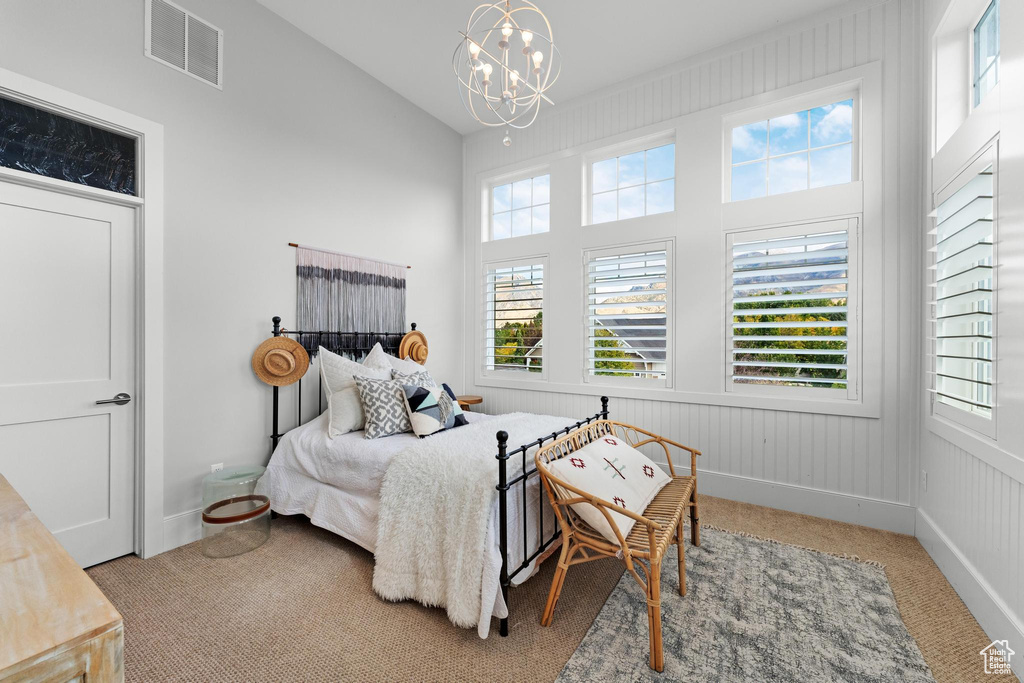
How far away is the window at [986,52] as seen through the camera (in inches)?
81.4

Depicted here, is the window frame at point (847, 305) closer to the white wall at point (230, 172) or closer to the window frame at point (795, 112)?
the window frame at point (795, 112)

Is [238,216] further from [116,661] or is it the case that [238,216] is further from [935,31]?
[935,31]

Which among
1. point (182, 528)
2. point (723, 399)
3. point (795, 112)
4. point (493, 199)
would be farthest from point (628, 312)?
point (182, 528)

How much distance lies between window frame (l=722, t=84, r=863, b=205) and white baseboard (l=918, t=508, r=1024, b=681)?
215 cm

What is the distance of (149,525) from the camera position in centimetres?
246

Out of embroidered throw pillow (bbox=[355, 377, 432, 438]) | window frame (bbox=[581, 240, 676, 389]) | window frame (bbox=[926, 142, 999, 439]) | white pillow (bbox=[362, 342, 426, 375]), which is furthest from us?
window frame (bbox=[581, 240, 676, 389])

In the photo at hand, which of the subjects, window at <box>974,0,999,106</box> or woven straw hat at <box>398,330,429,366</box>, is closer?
window at <box>974,0,999,106</box>

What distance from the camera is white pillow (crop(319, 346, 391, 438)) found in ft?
9.11

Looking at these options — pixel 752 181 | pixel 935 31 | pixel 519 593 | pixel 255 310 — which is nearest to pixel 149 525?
pixel 255 310

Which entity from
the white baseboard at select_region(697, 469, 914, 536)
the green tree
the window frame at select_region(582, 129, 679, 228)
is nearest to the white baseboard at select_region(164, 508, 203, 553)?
the green tree

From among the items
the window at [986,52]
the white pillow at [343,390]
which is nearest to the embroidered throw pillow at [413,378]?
the white pillow at [343,390]

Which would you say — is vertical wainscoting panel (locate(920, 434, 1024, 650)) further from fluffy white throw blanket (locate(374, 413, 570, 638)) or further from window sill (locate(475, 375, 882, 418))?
fluffy white throw blanket (locate(374, 413, 570, 638))

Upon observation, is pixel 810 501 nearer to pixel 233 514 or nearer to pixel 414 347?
pixel 414 347

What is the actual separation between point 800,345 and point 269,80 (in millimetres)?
4027
